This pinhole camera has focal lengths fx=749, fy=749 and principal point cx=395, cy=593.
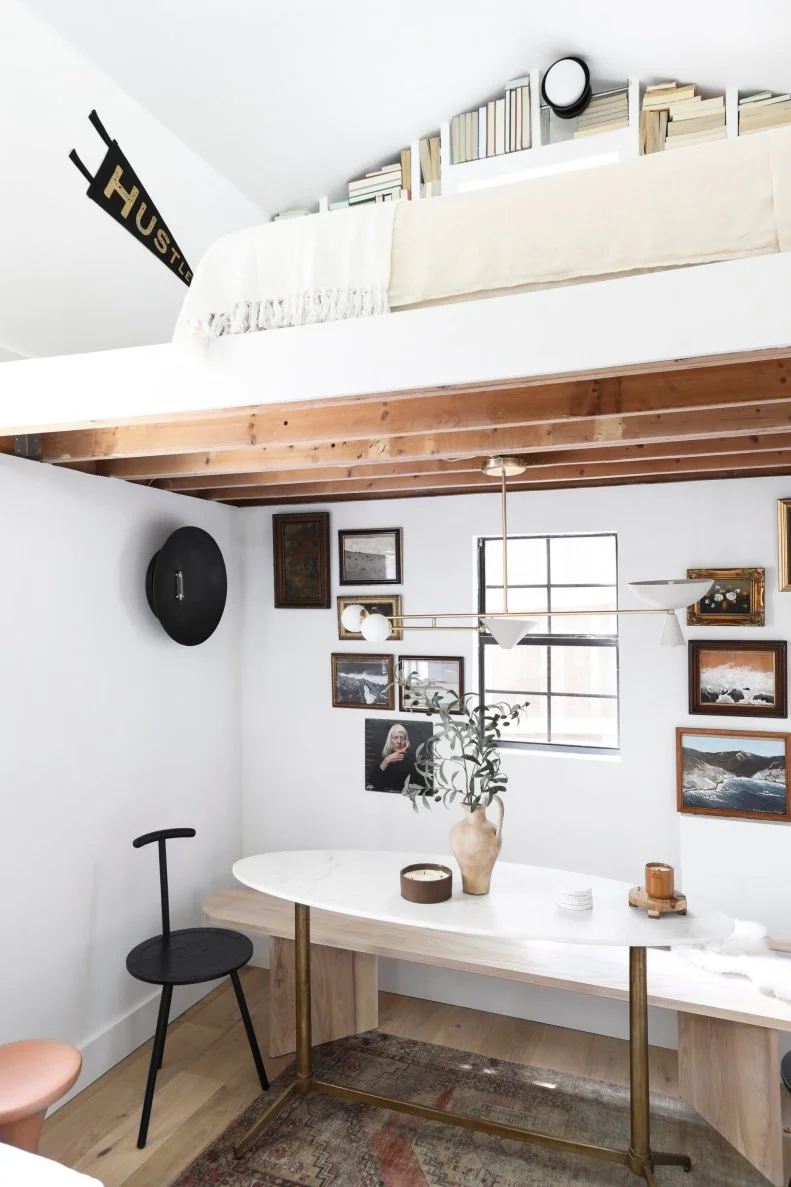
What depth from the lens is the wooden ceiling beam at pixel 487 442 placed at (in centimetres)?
210

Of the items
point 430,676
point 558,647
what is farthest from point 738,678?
point 430,676

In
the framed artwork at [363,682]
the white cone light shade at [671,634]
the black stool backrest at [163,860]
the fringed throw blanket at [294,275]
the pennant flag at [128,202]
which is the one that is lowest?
the black stool backrest at [163,860]

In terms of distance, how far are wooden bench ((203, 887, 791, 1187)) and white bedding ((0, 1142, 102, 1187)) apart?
56.5 inches

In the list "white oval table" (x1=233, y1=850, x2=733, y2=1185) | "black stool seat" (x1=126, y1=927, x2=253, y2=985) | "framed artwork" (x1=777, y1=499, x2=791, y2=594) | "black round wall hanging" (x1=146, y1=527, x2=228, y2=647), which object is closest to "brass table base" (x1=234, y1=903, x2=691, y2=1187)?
"white oval table" (x1=233, y1=850, x2=733, y2=1185)

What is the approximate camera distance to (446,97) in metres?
3.35

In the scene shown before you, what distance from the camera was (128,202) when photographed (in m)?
2.77

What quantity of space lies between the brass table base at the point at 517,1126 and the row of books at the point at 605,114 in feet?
10.6

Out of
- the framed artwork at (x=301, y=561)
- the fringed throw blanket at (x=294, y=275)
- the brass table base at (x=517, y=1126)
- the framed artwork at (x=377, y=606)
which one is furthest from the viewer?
the framed artwork at (x=301, y=561)

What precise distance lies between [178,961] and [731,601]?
2.57m

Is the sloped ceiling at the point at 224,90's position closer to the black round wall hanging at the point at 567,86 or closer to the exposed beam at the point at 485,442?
the black round wall hanging at the point at 567,86

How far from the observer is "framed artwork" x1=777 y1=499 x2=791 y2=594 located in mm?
2967

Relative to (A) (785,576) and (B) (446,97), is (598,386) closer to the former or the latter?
(A) (785,576)

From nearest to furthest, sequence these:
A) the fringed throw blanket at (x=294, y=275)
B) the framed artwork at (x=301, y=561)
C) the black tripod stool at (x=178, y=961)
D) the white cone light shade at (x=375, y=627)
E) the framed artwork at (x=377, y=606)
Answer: the fringed throw blanket at (x=294, y=275) < the black tripod stool at (x=178, y=961) < the white cone light shade at (x=375, y=627) < the framed artwork at (x=377, y=606) < the framed artwork at (x=301, y=561)

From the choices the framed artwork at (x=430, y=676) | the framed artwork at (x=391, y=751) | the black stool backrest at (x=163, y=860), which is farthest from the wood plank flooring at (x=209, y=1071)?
the framed artwork at (x=430, y=676)
